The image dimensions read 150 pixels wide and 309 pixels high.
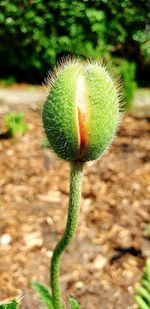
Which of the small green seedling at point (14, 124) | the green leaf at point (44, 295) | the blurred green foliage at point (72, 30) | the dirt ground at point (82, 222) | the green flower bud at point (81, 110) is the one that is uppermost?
the green flower bud at point (81, 110)

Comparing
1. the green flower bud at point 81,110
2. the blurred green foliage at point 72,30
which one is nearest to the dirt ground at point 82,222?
the blurred green foliage at point 72,30

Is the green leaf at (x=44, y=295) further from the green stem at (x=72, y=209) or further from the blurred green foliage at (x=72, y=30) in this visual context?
the blurred green foliage at (x=72, y=30)

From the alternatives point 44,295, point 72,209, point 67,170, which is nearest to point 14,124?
point 67,170

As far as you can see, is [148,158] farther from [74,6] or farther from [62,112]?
[62,112]

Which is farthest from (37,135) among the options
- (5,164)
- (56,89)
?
(56,89)

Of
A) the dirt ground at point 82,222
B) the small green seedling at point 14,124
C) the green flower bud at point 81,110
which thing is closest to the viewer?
the green flower bud at point 81,110

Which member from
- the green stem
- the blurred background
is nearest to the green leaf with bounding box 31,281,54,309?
the green stem
